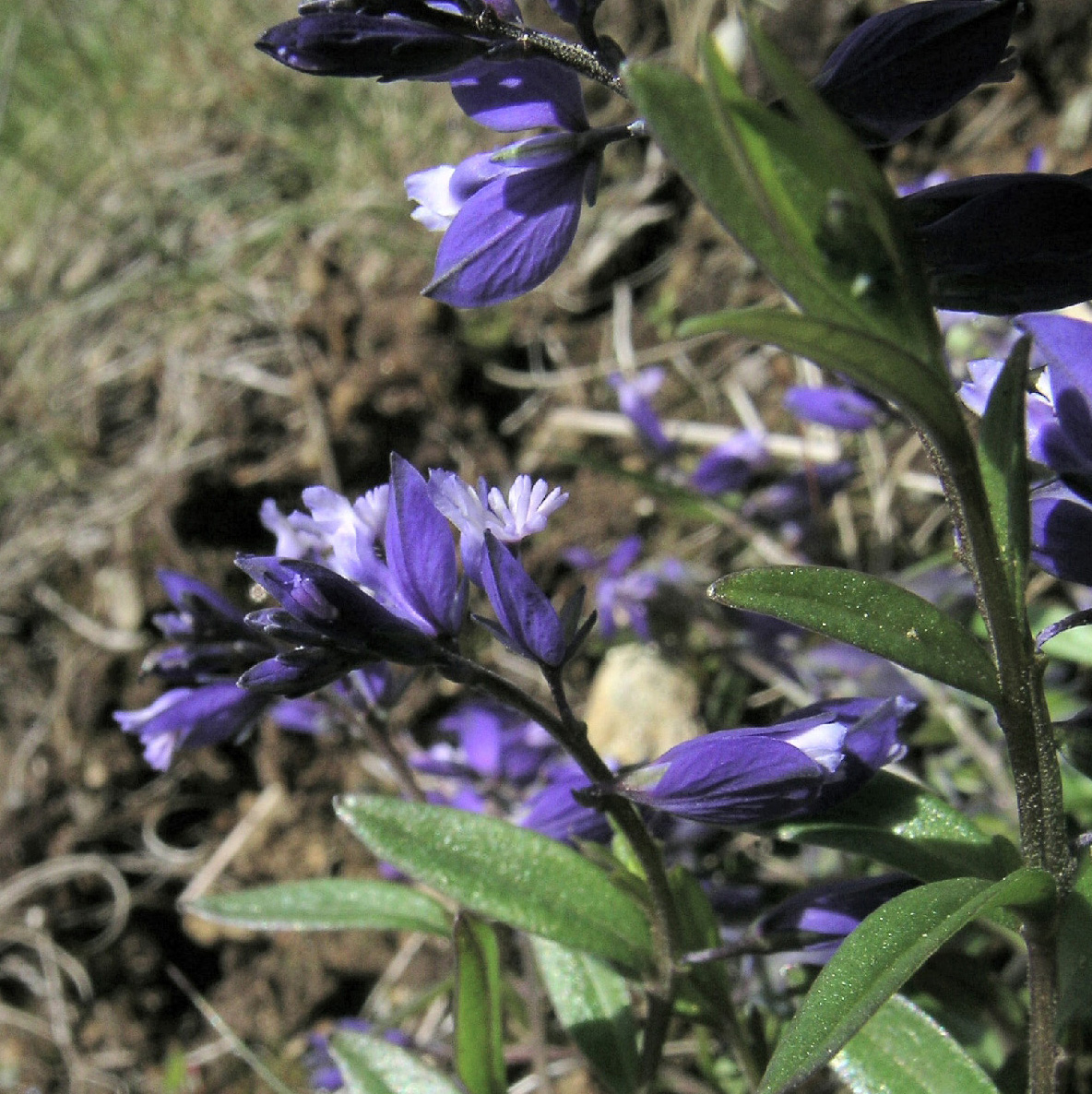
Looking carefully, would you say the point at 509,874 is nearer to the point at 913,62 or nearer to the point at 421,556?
the point at 421,556

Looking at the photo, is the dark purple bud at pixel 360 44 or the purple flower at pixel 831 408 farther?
the purple flower at pixel 831 408

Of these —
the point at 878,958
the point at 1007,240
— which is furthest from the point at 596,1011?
the point at 1007,240

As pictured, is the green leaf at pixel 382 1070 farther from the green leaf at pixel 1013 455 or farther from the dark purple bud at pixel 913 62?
the dark purple bud at pixel 913 62

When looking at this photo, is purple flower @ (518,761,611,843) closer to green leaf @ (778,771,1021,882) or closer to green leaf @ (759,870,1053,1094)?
green leaf @ (778,771,1021,882)

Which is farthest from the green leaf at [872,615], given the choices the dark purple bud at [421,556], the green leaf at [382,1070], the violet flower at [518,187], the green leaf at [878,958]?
the green leaf at [382,1070]

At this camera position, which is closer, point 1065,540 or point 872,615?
point 872,615

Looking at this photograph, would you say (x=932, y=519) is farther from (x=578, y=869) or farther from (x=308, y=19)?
(x=308, y=19)
